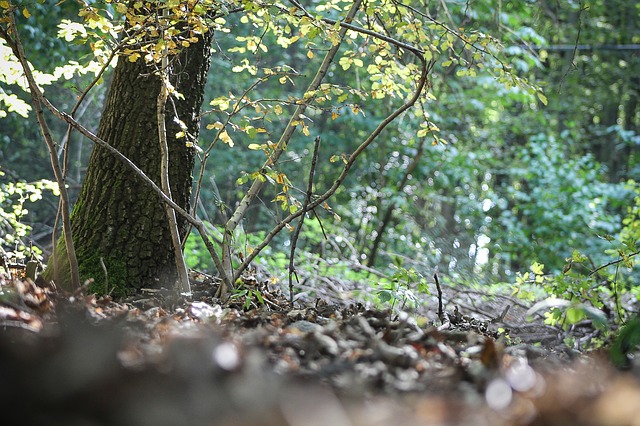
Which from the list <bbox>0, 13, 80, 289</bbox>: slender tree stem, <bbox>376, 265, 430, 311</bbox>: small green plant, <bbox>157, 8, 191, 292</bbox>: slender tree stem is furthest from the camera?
<bbox>376, 265, 430, 311</bbox>: small green plant

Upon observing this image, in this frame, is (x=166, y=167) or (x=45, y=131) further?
(x=166, y=167)

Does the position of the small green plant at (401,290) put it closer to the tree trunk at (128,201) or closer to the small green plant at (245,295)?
the small green plant at (245,295)

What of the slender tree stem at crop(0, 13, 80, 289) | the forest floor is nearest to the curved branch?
the slender tree stem at crop(0, 13, 80, 289)

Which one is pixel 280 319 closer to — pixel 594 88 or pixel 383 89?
pixel 383 89

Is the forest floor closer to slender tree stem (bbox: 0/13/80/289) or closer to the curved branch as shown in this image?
slender tree stem (bbox: 0/13/80/289)

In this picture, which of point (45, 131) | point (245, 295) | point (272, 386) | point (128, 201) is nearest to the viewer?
point (272, 386)

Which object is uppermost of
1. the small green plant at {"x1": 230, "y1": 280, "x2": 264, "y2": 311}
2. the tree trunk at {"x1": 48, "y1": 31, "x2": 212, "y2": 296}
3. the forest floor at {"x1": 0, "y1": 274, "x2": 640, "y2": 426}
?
the tree trunk at {"x1": 48, "y1": 31, "x2": 212, "y2": 296}

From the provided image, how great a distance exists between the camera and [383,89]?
3.71 meters

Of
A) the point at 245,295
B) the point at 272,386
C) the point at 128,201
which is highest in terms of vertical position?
the point at 128,201

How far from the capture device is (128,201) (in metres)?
3.38

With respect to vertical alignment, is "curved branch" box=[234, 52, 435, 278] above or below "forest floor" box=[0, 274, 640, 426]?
above

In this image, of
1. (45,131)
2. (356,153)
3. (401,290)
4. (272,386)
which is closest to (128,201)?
(45,131)

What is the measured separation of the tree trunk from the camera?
335 cm

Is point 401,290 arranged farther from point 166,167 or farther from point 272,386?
point 272,386
